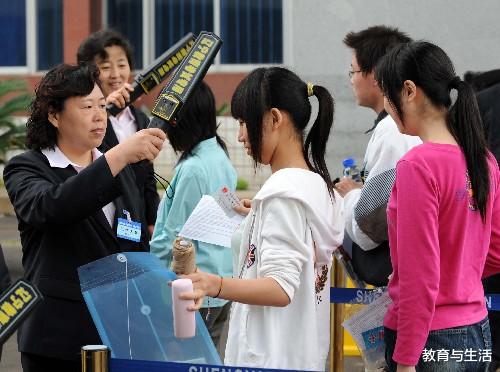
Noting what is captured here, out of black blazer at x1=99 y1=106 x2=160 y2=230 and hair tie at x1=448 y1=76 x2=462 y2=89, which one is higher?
hair tie at x1=448 y1=76 x2=462 y2=89

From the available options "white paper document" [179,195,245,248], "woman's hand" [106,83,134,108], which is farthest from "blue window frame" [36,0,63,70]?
"white paper document" [179,195,245,248]

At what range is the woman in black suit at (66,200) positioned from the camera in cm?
336

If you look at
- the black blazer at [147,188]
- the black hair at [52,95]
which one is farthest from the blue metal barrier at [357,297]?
the black hair at [52,95]

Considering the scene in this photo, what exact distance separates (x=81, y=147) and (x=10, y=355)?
12.8 ft

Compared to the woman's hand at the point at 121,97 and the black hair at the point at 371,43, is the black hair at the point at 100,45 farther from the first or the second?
the black hair at the point at 371,43

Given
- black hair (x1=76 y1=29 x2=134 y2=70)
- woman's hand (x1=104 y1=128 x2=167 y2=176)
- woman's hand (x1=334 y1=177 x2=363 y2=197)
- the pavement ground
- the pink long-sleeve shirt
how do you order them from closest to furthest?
the pink long-sleeve shirt → woman's hand (x1=104 y1=128 x2=167 y2=176) → woman's hand (x1=334 y1=177 x2=363 y2=197) → black hair (x1=76 y1=29 x2=134 y2=70) → the pavement ground

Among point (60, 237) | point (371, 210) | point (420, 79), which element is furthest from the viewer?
point (371, 210)

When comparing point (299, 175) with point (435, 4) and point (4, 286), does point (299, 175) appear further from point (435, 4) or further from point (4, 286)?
point (435, 4)

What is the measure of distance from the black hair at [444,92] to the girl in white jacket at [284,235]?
267 millimetres

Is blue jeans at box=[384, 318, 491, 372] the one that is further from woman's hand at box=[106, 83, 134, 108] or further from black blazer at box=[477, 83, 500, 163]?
black blazer at box=[477, 83, 500, 163]

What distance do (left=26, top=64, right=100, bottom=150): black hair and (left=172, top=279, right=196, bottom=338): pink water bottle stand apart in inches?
44.0

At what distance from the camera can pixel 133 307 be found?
3203 millimetres

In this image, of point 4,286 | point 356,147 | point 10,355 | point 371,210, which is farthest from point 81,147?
point 356,147

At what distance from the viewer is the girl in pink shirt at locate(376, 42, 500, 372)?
119 inches
